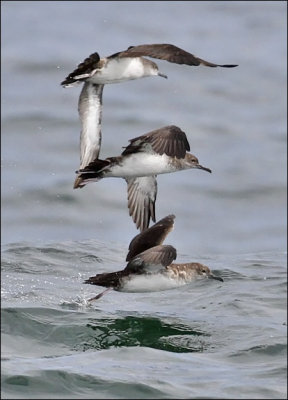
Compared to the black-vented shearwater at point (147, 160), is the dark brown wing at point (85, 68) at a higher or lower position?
higher

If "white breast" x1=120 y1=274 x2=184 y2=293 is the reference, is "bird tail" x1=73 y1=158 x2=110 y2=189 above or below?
above

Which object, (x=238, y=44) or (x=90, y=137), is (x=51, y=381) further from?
(x=238, y=44)

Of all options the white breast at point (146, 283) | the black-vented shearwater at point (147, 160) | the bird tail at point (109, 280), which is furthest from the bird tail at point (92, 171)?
the white breast at point (146, 283)

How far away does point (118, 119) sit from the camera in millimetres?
26703

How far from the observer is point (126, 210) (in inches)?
847

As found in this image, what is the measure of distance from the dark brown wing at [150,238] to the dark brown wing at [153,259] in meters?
0.27

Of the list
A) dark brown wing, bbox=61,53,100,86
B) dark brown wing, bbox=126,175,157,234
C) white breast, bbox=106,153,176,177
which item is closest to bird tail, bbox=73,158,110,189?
white breast, bbox=106,153,176,177

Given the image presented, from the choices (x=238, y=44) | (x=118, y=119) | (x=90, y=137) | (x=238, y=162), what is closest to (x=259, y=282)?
(x=90, y=137)

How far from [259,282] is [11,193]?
7.55 meters

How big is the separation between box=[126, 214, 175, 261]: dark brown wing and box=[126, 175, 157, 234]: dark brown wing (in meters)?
1.31

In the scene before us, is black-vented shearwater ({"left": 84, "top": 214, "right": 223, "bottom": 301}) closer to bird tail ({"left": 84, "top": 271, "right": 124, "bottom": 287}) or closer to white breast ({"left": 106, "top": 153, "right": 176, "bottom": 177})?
bird tail ({"left": 84, "top": 271, "right": 124, "bottom": 287})

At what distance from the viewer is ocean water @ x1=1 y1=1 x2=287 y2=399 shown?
38.9 ft

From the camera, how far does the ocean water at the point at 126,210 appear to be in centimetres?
1185

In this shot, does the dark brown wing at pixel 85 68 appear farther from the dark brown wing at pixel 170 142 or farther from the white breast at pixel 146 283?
the white breast at pixel 146 283
